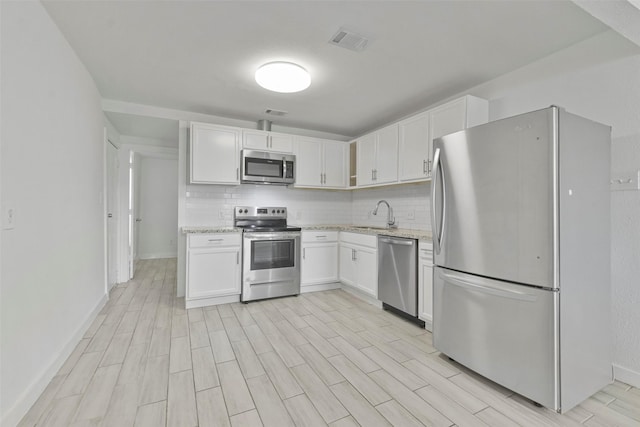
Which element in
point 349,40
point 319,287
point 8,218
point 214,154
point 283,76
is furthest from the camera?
point 319,287

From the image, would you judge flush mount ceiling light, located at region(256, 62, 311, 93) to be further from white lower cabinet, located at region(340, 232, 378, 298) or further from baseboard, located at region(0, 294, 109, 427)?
baseboard, located at region(0, 294, 109, 427)

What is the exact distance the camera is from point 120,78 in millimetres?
2896

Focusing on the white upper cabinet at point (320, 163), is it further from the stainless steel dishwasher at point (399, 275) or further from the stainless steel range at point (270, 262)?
the stainless steel dishwasher at point (399, 275)

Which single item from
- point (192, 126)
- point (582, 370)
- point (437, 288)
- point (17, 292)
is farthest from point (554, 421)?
point (192, 126)

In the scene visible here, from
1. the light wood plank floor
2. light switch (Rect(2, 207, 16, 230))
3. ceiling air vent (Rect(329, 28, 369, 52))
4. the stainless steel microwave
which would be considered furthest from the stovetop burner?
light switch (Rect(2, 207, 16, 230))

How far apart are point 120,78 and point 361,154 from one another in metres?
2.91

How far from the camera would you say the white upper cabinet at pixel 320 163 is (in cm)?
421

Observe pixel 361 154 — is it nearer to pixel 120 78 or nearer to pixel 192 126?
pixel 192 126

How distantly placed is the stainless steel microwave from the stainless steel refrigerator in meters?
2.37

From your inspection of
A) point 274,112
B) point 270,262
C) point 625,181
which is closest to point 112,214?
point 270,262

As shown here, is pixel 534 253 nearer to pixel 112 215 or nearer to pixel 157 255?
pixel 112 215

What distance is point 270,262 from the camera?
3738mm

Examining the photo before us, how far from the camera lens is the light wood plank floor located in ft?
5.35

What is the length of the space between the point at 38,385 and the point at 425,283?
114 inches
